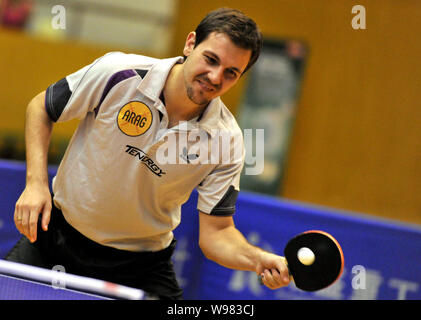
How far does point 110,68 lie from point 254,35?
1.94 feet

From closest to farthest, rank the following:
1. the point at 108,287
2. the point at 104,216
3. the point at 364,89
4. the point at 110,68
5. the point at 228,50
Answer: the point at 108,287 → the point at 228,50 → the point at 110,68 → the point at 104,216 → the point at 364,89

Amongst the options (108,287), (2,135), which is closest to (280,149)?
(2,135)

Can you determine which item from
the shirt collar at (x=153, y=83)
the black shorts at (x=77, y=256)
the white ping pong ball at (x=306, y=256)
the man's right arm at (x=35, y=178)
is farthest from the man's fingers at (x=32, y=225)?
the white ping pong ball at (x=306, y=256)

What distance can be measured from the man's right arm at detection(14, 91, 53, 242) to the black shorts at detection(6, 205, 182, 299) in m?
0.33

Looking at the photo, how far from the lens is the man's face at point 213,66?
1.92 metres

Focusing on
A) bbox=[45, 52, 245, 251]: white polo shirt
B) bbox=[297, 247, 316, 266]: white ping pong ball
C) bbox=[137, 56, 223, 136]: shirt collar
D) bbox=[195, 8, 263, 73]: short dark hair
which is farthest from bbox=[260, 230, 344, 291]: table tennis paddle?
bbox=[195, 8, 263, 73]: short dark hair

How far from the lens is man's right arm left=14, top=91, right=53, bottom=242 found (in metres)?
1.87

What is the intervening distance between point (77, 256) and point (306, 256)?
104 centimetres

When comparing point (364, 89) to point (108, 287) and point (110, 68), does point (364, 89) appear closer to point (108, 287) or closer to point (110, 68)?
point (110, 68)

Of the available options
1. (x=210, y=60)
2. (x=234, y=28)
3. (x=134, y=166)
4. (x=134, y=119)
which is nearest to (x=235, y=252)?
(x=134, y=166)

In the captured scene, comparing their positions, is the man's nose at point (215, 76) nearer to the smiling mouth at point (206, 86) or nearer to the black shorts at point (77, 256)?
the smiling mouth at point (206, 86)

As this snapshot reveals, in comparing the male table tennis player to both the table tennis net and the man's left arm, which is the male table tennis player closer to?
the man's left arm

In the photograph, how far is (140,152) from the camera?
209cm

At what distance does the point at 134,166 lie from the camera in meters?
2.09
